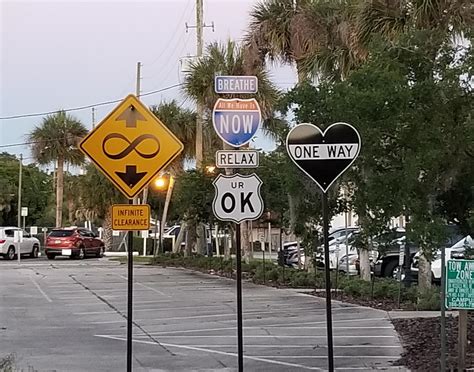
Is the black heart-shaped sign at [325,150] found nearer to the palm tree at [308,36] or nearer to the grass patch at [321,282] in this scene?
the grass patch at [321,282]

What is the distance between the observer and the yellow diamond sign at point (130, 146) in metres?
8.59

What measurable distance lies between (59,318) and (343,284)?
21.8ft

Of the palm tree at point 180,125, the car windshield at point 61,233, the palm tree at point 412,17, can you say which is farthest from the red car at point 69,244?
the palm tree at point 412,17

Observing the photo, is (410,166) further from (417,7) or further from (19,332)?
(19,332)

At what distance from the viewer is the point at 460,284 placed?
26.7 feet

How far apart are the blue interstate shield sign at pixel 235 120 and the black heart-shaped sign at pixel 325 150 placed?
185 cm

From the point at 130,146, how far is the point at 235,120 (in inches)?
72.4

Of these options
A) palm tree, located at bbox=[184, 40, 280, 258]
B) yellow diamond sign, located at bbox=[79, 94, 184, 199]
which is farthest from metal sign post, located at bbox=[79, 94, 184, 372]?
palm tree, located at bbox=[184, 40, 280, 258]

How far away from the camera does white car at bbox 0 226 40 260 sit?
125 ft

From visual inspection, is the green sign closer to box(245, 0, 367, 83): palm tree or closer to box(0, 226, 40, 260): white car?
box(245, 0, 367, 83): palm tree

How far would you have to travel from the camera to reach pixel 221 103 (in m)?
10.1

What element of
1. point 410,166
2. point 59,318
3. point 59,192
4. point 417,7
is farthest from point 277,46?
point 59,192

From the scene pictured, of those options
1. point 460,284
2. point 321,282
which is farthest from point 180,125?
point 460,284

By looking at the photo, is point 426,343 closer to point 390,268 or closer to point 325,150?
point 325,150
